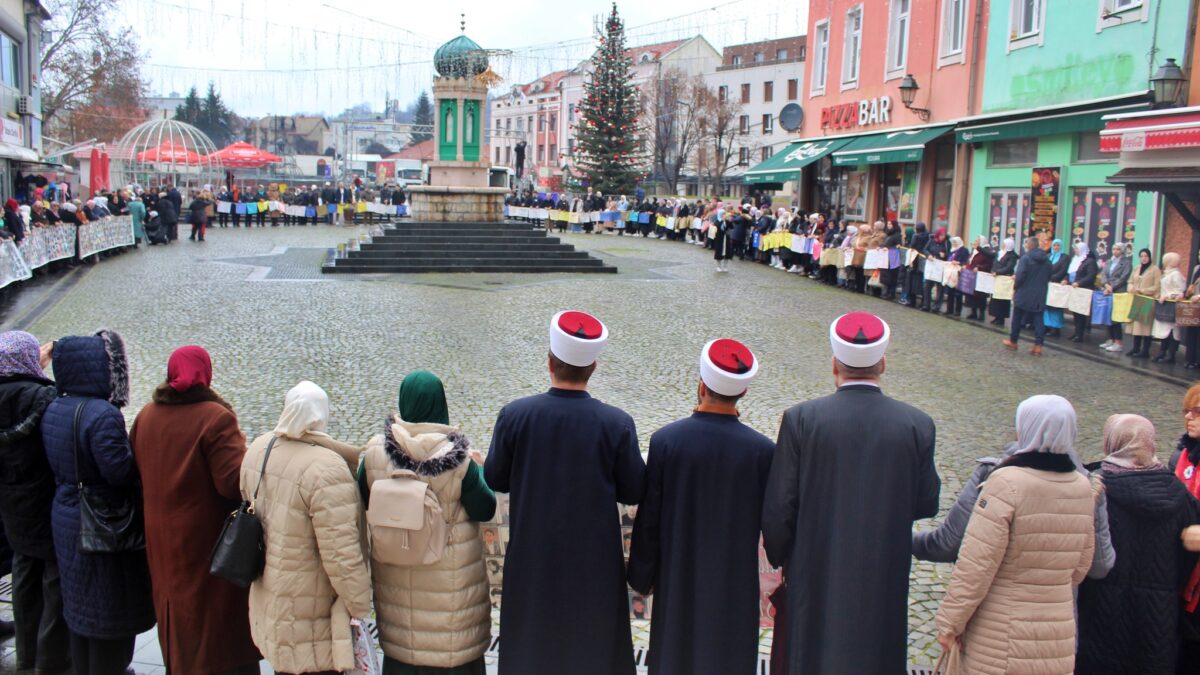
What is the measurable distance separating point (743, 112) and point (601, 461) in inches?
2944

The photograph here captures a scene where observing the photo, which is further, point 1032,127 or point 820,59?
point 820,59

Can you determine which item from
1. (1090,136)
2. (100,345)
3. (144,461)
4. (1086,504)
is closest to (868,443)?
(1086,504)

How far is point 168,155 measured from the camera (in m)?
46.5

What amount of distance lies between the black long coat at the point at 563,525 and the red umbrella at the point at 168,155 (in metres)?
44.5

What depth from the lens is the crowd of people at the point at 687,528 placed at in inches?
147

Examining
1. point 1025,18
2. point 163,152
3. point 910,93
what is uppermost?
point 1025,18

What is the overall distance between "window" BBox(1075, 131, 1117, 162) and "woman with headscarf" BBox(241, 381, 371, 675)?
53.9 ft

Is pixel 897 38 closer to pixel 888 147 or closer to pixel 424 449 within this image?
pixel 888 147

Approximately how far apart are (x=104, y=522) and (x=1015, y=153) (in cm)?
1948

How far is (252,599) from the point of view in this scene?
404 centimetres

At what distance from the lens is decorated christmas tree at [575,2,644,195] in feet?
161

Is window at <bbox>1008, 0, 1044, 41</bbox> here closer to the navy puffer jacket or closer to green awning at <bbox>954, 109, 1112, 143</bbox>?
green awning at <bbox>954, 109, 1112, 143</bbox>

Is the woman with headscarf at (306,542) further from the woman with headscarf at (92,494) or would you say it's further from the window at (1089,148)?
the window at (1089,148)

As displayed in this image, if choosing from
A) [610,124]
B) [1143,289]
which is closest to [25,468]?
[1143,289]
